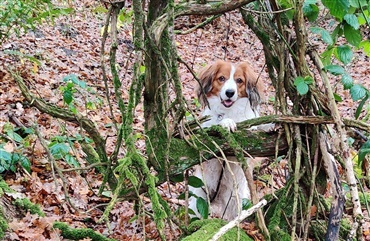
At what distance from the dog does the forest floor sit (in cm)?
19

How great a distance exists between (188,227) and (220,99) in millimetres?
2229

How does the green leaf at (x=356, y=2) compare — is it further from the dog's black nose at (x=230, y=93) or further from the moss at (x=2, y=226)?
the dog's black nose at (x=230, y=93)

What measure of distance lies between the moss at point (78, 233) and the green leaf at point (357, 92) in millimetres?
1753

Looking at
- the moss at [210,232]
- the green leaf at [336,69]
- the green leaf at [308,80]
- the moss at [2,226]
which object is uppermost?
the green leaf at [336,69]

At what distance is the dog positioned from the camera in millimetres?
4348

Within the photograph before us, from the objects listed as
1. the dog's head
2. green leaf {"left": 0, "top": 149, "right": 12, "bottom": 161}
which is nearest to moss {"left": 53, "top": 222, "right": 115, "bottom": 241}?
green leaf {"left": 0, "top": 149, "right": 12, "bottom": 161}

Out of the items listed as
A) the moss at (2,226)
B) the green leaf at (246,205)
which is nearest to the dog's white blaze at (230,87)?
the green leaf at (246,205)

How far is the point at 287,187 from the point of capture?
2.88 m

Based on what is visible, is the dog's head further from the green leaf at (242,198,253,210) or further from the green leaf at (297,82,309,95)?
the green leaf at (297,82,309,95)

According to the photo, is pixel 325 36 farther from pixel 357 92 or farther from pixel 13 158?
pixel 13 158

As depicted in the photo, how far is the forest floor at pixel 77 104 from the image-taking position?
367 centimetres

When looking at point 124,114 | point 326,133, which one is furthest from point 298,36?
point 124,114

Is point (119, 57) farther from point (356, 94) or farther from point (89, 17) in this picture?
point (356, 94)

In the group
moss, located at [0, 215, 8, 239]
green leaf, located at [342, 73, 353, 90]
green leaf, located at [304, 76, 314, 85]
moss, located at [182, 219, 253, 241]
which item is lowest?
moss, located at [182, 219, 253, 241]
